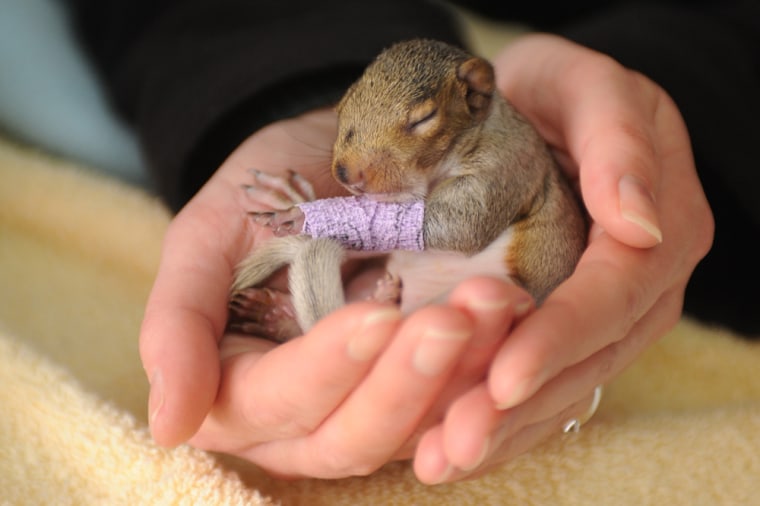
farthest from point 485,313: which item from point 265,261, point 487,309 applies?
point 265,261

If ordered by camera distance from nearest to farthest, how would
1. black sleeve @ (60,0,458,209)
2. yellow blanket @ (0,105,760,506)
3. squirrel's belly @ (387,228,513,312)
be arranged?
yellow blanket @ (0,105,760,506)
squirrel's belly @ (387,228,513,312)
black sleeve @ (60,0,458,209)

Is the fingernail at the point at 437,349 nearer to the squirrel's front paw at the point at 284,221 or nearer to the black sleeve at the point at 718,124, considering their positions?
the squirrel's front paw at the point at 284,221

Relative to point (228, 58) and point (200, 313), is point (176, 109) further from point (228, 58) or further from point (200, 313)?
point (200, 313)

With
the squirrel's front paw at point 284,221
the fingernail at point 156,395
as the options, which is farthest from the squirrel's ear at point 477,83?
the fingernail at point 156,395

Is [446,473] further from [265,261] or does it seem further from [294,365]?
[265,261]

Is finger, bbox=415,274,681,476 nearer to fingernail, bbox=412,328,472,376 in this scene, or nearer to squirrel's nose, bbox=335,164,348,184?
fingernail, bbox=412,328,472,376

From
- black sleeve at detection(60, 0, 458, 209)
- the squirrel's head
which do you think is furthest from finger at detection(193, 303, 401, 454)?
black sleeve at detection(60, 0, 458, 209)
